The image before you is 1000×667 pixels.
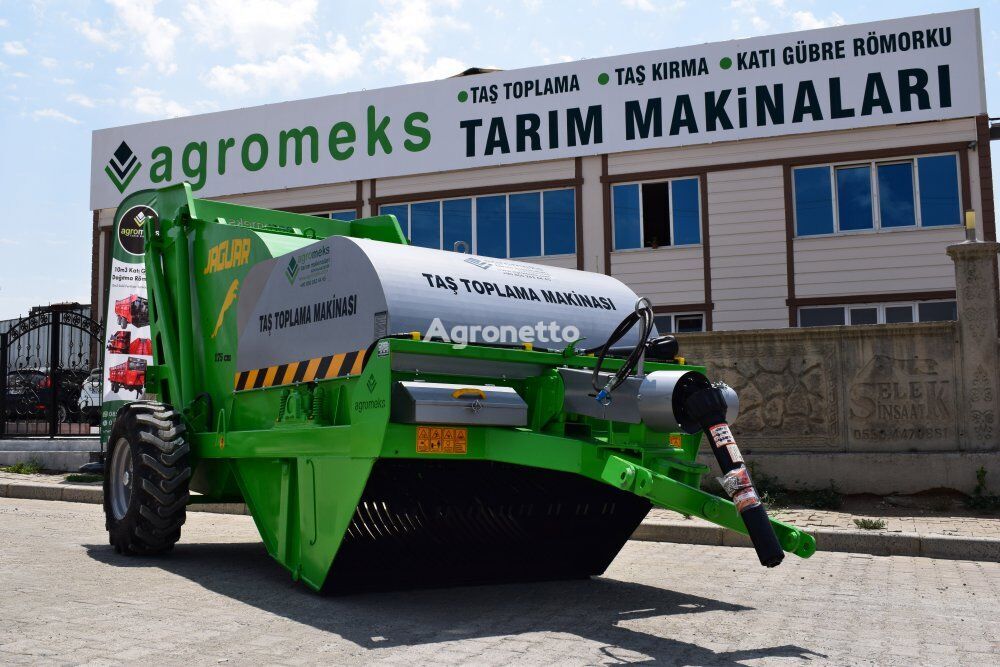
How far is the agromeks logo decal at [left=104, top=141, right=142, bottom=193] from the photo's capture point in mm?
24406

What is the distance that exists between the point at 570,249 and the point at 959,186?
7.43 meters

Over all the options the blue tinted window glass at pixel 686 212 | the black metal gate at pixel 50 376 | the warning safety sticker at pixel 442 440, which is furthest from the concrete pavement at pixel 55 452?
the warning safety sticker at pixel 442 440

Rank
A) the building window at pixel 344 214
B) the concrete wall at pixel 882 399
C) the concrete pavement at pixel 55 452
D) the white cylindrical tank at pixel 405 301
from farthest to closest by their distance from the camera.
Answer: the building window at pixel 344 214 → the concrete pavement at pixel 55 452 → the concrete wall at pixel 882 399 → the white cylindrical tank at pixel 405 301

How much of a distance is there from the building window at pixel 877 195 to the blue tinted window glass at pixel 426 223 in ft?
24.4

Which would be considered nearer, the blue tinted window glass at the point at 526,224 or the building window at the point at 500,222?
the building window at the point at 500,222

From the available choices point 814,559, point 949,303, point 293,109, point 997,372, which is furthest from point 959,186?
point 293,109

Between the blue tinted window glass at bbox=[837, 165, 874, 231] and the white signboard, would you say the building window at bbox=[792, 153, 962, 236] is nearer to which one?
the blue tinted window glass at bbox=[837, 165, 874, 231]

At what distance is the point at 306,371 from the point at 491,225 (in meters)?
15.3

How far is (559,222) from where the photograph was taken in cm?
2106

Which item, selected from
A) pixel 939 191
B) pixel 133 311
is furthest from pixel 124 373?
pixel 939 191

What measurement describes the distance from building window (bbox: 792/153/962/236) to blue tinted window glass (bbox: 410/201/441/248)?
7422 millimetres

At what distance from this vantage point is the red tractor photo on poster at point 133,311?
10.7 meters

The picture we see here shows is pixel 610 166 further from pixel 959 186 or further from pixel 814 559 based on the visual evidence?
pixel 814 559

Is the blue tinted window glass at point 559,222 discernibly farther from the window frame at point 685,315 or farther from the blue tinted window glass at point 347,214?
the blue tinted window glass at point 347,214
